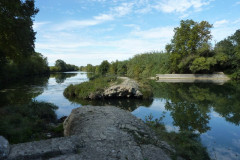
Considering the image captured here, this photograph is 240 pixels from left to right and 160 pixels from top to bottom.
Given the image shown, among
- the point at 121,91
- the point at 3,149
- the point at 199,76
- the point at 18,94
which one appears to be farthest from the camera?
the point at 199,76

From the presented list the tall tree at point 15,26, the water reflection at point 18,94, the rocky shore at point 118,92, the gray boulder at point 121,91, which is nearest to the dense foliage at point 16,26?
the tall tree at point 15,26

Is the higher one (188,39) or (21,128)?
(188,39)

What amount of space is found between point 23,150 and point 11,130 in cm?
275

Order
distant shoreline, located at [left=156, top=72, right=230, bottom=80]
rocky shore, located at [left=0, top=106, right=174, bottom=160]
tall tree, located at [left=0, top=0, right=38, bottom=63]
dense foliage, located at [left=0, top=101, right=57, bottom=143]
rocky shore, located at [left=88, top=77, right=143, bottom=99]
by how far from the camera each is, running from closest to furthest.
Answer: rocky shore, located at [left=0, top=106, right=174, bottom=160], dense foliage, located at [left=0, top=101, right=57, bottom=143], tall tree, located at [left=0, top=0, right=38, bottom=63], rocky shore, located at [left=88, top=77, right=143, bottom=99], distant shoreline, located at [left=156, top=72, right=230, bottom=80]

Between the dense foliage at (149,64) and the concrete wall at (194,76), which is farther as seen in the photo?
the dense foliage at (149,64)

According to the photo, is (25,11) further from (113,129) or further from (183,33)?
(183,33)

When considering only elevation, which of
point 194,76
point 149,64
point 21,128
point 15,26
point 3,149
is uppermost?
point 15,26

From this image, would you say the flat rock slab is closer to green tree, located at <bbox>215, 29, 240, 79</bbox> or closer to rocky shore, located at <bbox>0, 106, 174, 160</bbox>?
rocky shore, located at <bbox>0, 106, 174, 160</bbox>

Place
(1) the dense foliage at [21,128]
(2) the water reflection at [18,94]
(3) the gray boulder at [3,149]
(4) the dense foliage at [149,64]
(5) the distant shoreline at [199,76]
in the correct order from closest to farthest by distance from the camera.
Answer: (3) the gray boulder at [3,149]
(1) the dense foliage at [21,128]
(2) the water reflection at [18,94]
(5) the distant shoreline at [199,76]
(4) the dense foliage at [149,64]

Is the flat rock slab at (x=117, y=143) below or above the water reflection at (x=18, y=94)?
above

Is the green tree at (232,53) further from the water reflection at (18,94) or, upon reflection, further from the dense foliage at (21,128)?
the dense foliage at (21,128)

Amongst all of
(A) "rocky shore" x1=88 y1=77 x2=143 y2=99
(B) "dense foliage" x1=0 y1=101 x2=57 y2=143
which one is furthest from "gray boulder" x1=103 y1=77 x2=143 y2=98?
(B) "dense foliage" x1=0 y1=101 x2=57 y2=143

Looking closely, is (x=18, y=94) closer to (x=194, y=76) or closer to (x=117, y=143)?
(x=117, y=143)

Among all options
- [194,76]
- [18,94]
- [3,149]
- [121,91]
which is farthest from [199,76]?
[3,149]
